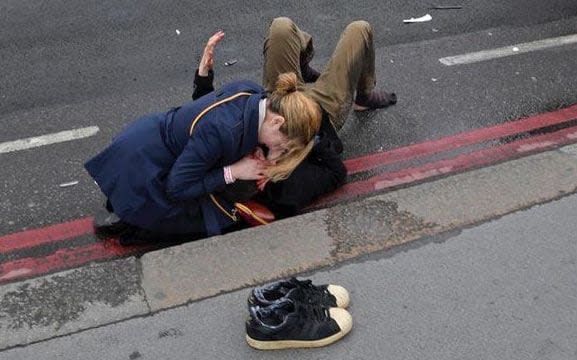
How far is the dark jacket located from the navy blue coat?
34 centimetres

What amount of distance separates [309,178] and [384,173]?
25.9 inches

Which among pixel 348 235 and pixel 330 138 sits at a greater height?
pixel 330 138

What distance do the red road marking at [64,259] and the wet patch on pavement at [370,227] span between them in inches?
38.6

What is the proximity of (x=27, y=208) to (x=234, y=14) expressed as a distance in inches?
117

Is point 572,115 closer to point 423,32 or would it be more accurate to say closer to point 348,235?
point 423,32

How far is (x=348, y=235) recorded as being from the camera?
10.8 feet

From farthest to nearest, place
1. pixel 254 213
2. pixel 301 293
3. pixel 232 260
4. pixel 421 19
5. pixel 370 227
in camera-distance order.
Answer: pixel 421 19 → pixel 254 213 → pixel 370 227 → pixel 232 260 → pixel 301 293

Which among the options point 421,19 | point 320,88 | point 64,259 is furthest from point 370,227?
point 421,19

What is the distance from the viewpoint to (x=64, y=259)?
134 inches

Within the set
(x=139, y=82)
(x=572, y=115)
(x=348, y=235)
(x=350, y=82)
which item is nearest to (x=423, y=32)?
(x=572, y=115)

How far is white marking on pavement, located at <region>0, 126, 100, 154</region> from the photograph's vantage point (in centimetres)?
434

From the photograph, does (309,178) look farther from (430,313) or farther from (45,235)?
(45,235)

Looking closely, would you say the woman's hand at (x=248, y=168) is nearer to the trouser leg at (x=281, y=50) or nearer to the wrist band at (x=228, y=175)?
the wrist band at (x=228, y=175)

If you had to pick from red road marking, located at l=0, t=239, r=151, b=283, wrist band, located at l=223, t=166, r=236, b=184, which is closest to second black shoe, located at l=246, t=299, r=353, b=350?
wrist band, located at l=223, t=166, r=236, b=184
